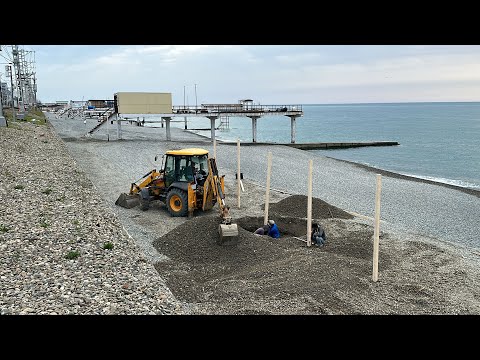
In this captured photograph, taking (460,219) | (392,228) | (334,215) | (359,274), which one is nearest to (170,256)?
(359,274)

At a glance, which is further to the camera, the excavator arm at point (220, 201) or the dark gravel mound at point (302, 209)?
the dark gravel mound at point (302, 209)

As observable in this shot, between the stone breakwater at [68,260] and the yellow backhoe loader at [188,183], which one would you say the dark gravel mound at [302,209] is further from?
the stone breakwater at [68,260]

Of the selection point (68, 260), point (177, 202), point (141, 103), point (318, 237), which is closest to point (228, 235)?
point (318, 237)

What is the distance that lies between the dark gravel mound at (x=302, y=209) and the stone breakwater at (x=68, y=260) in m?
6.98

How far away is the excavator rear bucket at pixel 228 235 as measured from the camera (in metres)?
11.8

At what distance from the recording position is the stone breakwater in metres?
6.82

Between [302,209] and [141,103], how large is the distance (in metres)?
28.6

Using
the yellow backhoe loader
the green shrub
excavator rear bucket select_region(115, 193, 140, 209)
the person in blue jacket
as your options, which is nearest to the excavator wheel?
the yellow backhoe loader

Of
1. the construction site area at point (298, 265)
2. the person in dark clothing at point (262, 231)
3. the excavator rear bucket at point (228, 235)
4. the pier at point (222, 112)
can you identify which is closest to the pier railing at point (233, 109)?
the pier at point (222, 112)

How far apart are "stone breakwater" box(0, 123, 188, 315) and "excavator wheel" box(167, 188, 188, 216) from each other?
2.64m

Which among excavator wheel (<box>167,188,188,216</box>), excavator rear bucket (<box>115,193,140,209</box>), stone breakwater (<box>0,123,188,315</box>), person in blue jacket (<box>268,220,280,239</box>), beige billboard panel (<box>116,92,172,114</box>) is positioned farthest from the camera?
beige billboard panel (<box>116,92,172,114</box>)

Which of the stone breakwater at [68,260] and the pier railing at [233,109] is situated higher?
the pier railing at [233,109]

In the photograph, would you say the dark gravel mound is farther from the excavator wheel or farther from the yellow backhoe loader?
the excavator wheel

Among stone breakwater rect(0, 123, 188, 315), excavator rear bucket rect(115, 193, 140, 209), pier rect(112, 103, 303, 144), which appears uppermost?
pier rect(112, 103, 303, 144)
